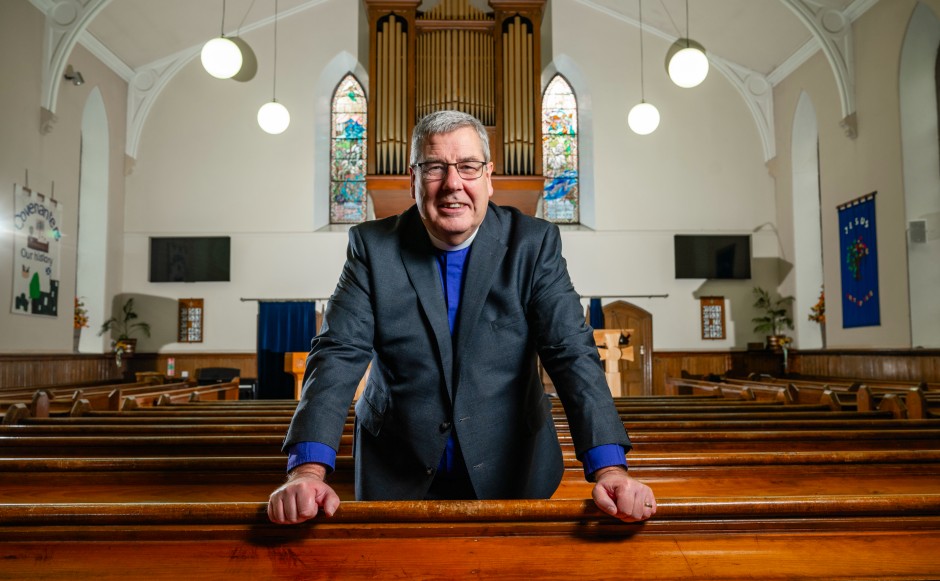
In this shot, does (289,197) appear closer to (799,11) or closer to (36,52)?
(36,52)

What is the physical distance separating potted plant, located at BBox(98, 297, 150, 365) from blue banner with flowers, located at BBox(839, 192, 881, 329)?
32.5ft

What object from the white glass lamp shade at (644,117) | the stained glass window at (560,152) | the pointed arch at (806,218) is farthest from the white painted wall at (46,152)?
the pointed arch at (806,218)

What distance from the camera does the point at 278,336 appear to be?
1048 cm

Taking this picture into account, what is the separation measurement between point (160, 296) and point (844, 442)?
396 inches

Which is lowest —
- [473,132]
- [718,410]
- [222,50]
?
[718,410]

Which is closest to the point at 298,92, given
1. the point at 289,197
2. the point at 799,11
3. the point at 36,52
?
the point at 289,197

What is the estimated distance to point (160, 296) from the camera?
35.0 ft

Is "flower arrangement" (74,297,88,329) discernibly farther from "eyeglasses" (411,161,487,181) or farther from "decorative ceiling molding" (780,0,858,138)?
"decorative ceiling molding" (780,0,858,138)

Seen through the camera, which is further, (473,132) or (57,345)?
(57,345)

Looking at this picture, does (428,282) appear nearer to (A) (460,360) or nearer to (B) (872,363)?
(A) (460,360)

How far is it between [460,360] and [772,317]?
10.0 m

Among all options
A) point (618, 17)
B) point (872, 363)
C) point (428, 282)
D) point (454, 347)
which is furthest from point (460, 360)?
point (618, 17)

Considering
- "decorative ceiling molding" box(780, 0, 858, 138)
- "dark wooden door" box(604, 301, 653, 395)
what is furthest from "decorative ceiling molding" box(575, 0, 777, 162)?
"dark wooden door" box(604, 301, 653, 395)

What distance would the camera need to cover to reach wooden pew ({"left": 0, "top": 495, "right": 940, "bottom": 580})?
4.17ft
